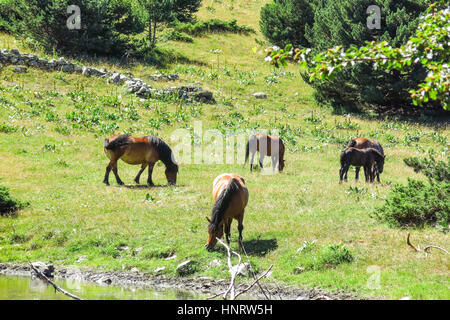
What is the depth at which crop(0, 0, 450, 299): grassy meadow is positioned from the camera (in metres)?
11.9

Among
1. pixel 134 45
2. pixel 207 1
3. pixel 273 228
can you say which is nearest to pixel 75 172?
pixel 273 228

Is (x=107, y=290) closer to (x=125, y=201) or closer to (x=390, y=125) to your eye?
(x=125, y=201)

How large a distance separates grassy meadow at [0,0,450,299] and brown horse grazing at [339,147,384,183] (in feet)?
2.43

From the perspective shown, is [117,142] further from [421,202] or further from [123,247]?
[421,202]

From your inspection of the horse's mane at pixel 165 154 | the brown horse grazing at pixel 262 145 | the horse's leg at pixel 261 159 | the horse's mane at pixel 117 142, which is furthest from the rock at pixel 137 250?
the brown horse grazing at pixel 262 145

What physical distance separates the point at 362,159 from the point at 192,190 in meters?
7.33

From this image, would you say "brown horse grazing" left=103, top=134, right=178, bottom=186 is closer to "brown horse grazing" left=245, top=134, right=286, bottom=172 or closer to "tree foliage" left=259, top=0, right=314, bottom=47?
"brown horse grazing" left=245, top=134, right=286, bottom=172

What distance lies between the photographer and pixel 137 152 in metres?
19.4

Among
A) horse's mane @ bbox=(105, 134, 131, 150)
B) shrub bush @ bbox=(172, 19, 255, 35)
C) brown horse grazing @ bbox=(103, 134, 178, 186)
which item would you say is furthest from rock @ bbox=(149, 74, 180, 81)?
horse's mane @ bbox=(105, 134, 131, 150)

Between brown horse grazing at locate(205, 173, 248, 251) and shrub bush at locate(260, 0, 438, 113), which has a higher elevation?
shrub bush at locate(260, 0, 438, 113)

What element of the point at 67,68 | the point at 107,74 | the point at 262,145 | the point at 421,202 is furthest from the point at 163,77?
the point at 421,202

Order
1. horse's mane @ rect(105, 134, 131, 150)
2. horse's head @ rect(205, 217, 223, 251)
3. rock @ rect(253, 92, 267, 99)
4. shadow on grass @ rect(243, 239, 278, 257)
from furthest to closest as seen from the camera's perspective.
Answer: rock @ rect(253, 92, 267, 99) < horse's mane @ rect(105, 134, 131, 150) < shadow on grass @ rect(243, 239, 278, 257) < horse's head @ rect(205, 217, 223, 251)

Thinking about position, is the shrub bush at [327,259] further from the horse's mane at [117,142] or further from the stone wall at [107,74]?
the stone wall at [107,74]

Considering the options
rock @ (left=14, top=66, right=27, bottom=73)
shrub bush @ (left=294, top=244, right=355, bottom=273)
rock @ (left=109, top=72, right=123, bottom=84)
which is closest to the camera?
shrub bush @ (left=294, top=244, right=355, bottom=273)
